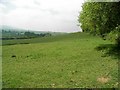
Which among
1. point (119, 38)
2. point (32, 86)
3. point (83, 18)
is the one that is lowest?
point (32, 86)

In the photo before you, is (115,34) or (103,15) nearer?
(103,15)

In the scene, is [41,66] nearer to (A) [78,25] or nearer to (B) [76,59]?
(B) [76,59]

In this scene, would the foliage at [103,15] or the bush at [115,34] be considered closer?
the foliage at [103,15]

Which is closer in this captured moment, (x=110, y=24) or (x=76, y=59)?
(x=76, y=59)

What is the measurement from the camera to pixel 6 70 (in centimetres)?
2752

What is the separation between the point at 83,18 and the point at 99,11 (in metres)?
6.19

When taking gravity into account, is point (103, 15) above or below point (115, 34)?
above

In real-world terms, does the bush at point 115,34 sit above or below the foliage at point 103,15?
below

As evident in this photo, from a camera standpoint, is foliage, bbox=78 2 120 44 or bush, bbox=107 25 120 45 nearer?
foliage, bbox=78 2 120 44

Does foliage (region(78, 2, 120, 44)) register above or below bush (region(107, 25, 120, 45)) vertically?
above

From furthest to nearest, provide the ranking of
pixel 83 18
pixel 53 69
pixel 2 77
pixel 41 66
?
pixel 83 18 → pixel 41 66 → pixel 53 69 → pixel 2 77

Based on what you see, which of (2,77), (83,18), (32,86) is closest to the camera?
(32,86)

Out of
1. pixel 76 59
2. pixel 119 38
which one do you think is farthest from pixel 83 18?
pixel 76 59

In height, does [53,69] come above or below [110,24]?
below
